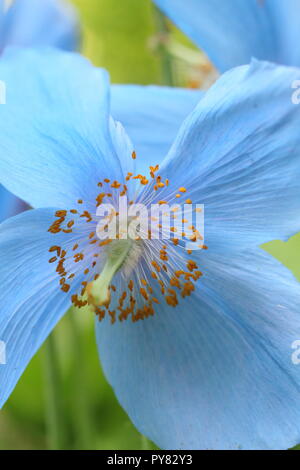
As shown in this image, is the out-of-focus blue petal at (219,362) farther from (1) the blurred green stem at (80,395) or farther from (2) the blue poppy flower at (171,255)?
(1) the blurred green stem at (80,395)

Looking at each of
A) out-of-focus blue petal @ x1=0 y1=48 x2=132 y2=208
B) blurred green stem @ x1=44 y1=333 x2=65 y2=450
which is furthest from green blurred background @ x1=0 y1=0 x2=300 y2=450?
out-of-focus blue petal @ x1=0 y1=48 x2=132 y2=208

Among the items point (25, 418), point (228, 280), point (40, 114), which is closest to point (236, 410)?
point (228, 280)

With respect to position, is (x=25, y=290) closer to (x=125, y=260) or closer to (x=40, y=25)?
(x=125, y=260)

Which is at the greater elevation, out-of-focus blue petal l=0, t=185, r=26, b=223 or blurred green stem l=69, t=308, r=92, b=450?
out-of-focus blue petal l=0, t=185, r=26, b=223

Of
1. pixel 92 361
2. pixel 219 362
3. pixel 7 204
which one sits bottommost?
pixel 92 361

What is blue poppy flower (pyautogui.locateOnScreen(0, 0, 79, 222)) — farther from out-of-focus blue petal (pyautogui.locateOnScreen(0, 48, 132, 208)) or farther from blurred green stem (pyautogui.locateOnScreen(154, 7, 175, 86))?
out-of-focus blue petal (pyautogui.locateOnScreen(0, 48, 132, 208))

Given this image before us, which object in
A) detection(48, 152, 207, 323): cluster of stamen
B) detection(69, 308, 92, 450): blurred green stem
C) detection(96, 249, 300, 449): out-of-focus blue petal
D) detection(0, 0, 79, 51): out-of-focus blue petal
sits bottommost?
detection(69, 308, 92, 450): blurred green stem

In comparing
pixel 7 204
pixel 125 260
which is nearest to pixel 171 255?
pixel 125 260
